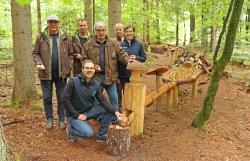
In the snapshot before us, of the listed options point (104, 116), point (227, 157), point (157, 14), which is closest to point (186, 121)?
point (227, 157)

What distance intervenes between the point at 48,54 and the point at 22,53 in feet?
5.09

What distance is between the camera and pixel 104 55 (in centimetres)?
612

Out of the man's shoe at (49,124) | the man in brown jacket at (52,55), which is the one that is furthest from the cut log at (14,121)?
the man in brown jacket at (52,55)

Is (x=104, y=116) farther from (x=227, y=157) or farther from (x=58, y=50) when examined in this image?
(x=227, y=157)

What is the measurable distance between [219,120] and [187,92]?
8.03 feet

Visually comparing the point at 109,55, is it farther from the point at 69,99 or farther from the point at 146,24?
the point at 146,24

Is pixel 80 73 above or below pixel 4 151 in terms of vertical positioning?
above

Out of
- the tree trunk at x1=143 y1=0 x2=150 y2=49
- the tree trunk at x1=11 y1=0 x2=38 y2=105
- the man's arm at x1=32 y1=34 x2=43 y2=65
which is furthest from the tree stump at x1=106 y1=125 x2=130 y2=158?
the tree trunk at x1=143 y1=0 x2=150 y2=49

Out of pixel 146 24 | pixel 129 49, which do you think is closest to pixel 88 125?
pixel 129 49

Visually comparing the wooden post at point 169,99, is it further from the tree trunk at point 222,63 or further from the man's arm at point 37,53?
the man's arm at point 37,53

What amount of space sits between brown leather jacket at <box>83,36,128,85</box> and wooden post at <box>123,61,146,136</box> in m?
0.33

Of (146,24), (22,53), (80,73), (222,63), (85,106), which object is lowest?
(85,106)

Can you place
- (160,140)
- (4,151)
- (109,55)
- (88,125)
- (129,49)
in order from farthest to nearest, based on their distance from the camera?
1. (129,49)
2. (160,140)
3. (109,55)
4. (88,125)
5. (4,151)

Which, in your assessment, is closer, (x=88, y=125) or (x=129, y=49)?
(x=88, y=125)
